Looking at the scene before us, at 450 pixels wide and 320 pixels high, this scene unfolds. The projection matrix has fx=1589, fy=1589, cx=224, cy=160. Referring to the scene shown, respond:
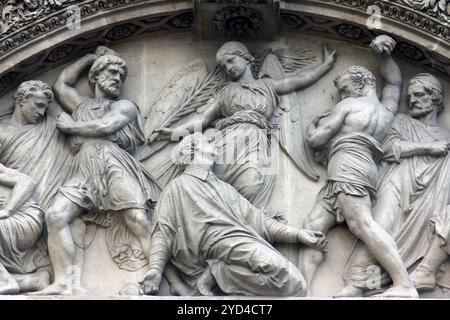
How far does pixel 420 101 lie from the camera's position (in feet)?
45.5

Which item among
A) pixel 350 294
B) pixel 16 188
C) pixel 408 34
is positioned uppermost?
pixel 408 34

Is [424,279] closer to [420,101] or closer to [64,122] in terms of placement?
[420,101]

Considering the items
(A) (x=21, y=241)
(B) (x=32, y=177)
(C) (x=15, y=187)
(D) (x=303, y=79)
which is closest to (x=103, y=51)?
(B) (x=32, y=177)

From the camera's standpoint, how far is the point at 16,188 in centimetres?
1347

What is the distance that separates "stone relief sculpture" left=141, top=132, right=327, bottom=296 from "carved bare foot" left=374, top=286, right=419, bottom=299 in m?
0.69

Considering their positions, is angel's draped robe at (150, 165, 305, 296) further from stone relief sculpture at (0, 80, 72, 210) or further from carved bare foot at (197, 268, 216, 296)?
stone relief sculpture at (0, 80, 72, 210)

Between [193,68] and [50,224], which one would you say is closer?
[50,224]

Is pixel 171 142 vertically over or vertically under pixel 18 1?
under

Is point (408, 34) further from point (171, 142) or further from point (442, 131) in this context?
point (171, 142)

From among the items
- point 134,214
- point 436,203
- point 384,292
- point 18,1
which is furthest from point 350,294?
point 18,1

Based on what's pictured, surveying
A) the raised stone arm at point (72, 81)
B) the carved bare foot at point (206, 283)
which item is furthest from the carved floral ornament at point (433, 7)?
the carved bare foot at point (206, 283)

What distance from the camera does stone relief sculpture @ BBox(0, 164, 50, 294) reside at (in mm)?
13258

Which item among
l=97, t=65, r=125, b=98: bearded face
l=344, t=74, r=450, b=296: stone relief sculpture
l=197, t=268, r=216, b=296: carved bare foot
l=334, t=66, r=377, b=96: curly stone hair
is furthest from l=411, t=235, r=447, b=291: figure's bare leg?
l=97, t=65, r=125, b=98: bearded face

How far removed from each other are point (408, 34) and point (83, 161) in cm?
306
